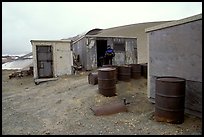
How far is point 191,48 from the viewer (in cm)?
515

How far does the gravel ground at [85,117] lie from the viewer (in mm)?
4805

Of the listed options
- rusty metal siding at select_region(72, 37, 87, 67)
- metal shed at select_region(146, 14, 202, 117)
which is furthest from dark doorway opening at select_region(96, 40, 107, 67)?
metal shed at select_region(146, 14, 202, 117)

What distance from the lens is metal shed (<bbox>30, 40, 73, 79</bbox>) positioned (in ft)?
41.6

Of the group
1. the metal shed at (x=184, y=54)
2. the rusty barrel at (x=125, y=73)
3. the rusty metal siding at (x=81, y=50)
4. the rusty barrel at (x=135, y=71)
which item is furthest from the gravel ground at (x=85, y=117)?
the rusty metal siding at (x=81, y=50)

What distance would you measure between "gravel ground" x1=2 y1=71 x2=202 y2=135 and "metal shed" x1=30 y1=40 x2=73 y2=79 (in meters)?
4.43

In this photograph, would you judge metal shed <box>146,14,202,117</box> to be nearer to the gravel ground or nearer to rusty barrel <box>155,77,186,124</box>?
rusty barrel <box>155,77,186,124</box>

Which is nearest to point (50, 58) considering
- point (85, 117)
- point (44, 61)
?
point (44, 61)

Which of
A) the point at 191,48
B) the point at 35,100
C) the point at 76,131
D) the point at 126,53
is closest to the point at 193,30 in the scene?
the point at 191,48

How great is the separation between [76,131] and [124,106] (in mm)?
1822

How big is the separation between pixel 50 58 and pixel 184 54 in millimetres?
9226

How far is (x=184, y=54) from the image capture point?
5.38 m

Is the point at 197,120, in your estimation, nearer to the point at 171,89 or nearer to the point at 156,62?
the point at 171,89

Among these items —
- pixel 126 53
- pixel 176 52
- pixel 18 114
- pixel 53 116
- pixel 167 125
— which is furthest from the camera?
pixel 126 53

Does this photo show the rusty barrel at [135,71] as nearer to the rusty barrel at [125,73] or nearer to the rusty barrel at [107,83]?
the rusty barrel at [125,73]
